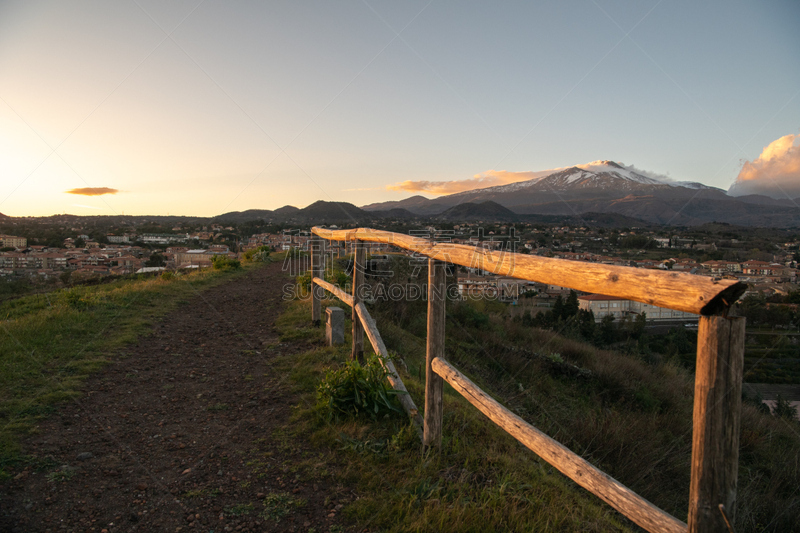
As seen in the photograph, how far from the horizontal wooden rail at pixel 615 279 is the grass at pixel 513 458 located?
152 cm

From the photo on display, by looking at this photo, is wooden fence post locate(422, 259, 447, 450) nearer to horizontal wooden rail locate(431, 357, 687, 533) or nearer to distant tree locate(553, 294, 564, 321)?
horizontal wooden rail locate(431, 357, 687, 533)

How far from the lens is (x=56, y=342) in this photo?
18.2 feet

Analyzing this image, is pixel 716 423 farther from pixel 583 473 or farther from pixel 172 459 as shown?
pixel 172 459

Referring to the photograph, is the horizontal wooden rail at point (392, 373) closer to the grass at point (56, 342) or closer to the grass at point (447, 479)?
the grass at point (447, 479)

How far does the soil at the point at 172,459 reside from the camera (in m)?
2.53

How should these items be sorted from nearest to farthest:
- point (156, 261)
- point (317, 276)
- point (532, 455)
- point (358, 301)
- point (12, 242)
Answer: point (532, 455) < point (358, 301) < point (317, 276) < point (12, 242) < point (156, 261)

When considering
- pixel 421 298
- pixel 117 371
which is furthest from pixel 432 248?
pixel 421 298

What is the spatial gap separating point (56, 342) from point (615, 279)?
689 cm

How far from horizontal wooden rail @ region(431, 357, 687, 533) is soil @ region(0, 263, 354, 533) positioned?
114cm

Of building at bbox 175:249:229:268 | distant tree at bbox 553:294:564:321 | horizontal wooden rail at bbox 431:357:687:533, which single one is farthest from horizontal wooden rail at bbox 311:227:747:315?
building at bbox 175:249:229:268

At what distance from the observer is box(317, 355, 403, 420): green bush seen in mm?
3766

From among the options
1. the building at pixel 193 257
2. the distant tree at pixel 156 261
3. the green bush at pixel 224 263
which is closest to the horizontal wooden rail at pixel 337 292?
the green bush at pixel 224 263

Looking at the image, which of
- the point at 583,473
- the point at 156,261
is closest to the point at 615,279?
the point at 583,473

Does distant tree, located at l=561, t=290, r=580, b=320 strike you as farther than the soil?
Yes
